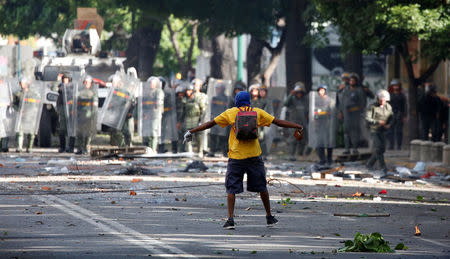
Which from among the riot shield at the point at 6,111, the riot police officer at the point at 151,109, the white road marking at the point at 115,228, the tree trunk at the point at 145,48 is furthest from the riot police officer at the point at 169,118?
the tree trunk at the point at 145,48

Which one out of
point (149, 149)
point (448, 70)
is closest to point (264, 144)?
point (149, 149)

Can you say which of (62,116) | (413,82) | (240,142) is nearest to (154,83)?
(62,116)

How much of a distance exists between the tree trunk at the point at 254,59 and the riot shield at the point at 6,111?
11407 millimetres

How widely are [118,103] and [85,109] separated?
1.02 meters

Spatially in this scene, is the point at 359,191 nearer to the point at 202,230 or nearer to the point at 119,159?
→ the point at 202,230

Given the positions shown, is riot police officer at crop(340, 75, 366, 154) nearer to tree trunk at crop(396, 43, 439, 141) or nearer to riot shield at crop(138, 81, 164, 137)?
tree trunk at crop(396, 43, 439, 141)

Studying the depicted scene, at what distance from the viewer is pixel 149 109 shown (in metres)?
26.5

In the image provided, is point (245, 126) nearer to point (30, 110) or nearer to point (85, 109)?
point (85, 109)

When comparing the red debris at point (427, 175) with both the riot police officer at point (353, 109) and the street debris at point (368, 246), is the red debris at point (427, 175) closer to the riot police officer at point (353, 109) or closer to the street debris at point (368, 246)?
the riot police officer at point (353, 109)

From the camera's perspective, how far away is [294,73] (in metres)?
31.2

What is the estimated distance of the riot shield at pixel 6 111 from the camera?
27.2m

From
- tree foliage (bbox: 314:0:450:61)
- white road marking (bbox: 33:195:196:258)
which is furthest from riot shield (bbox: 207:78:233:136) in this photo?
white road marking (bbox: 33:195:196:258)

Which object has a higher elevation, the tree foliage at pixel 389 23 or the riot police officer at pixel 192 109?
the tree foliage at pixel 389 23

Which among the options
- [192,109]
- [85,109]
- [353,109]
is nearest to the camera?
[353,109]
